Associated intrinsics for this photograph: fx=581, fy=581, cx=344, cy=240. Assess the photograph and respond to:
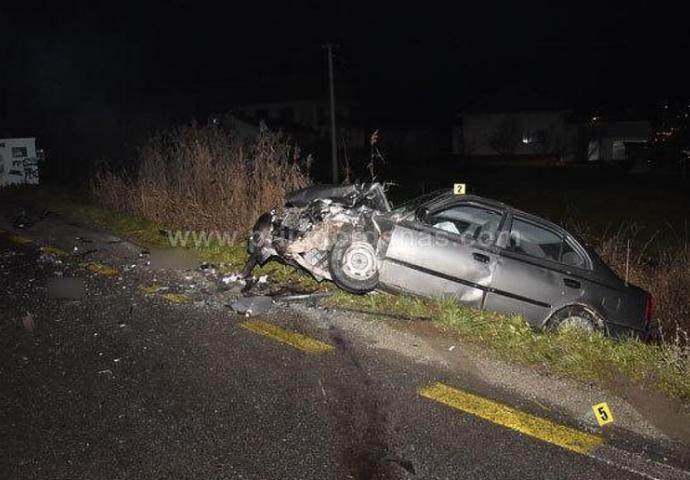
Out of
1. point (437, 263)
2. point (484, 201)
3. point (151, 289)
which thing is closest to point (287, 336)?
point (437, 263)

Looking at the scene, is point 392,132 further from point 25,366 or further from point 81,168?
point 25,366

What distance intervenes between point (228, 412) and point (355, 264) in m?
2.51

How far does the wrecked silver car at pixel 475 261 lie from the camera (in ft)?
19.1

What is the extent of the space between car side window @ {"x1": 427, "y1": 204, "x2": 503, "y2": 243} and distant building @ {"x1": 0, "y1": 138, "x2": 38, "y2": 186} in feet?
45.1

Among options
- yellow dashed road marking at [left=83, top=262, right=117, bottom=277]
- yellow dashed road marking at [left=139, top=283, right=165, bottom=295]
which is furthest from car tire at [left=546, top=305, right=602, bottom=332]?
yellow dashed road marking at [left=83, top=262, right=117, bottom=277]

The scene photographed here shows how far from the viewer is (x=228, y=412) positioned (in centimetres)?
371

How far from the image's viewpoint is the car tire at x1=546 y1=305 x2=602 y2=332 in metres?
5.93

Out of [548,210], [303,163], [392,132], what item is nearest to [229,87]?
[392,132]

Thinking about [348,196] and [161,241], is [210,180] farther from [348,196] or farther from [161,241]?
[348,196]

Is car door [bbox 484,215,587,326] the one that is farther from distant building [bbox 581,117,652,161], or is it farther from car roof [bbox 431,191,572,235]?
distant building [bbox 581,117,652,161]

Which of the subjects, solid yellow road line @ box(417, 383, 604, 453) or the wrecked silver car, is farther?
the wrecked silver car

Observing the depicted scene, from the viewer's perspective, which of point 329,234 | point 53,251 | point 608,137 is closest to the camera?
point 329,234

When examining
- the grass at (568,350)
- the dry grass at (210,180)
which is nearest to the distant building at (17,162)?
the dry grass at (210,180)

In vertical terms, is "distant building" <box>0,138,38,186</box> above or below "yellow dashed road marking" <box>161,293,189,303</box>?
above
